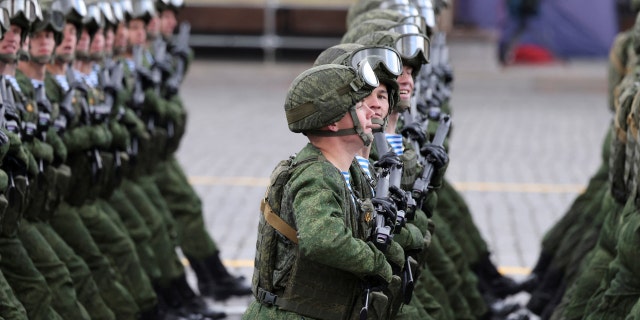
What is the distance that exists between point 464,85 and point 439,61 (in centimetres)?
1464

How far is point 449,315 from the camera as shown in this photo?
28.6 feet

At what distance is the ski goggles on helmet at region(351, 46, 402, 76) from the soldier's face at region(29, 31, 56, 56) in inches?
104

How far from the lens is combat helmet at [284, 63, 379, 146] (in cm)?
590

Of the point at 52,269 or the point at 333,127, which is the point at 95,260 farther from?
the point at 333,127

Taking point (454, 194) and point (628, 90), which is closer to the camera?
point (628, 90)

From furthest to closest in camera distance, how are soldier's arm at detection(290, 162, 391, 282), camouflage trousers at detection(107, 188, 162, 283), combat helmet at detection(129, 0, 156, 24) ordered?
combat helmet at detection(129, 0, 156, 24)
camouflage trousers at detection(107, 188, 162, 283)
soldier's arm at detection(290, 162, 391, 282)

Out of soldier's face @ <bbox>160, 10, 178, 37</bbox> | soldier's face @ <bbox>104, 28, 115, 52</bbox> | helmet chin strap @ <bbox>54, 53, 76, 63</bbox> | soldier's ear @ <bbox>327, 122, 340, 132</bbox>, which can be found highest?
soldier's ear @ <bbox>327, 122, 340, 132</bbox>

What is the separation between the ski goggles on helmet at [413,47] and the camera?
7.66 meters

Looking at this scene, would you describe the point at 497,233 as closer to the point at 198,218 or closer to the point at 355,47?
the point at 198,218

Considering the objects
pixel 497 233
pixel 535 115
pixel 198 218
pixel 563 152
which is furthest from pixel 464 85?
pixel 198 218

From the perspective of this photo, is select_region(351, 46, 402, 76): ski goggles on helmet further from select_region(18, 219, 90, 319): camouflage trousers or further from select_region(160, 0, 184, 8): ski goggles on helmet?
select_region(160, 0, 184, 8): ski goggles on helmet

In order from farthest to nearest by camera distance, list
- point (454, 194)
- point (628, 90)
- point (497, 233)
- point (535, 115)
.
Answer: point (535, 115) → point (497, 233) → point (454, 194) → point (628, 90)

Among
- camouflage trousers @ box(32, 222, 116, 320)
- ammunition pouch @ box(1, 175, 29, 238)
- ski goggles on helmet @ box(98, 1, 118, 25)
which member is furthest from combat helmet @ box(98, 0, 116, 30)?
ammunition pouch @ box(1, 175, 29, 238)

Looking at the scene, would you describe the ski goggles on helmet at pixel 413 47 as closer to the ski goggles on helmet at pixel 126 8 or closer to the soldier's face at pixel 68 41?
the soldier's face at pixel 68 41
